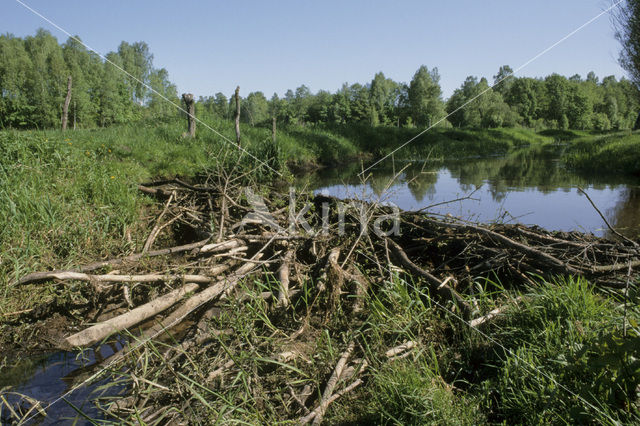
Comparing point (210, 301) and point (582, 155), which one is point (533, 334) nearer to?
point (210, 301)

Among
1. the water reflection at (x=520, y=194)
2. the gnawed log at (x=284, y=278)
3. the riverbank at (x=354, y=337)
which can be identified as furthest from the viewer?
the water reflection at (x=520, y=194)

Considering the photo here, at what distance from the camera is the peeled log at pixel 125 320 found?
2648 mm

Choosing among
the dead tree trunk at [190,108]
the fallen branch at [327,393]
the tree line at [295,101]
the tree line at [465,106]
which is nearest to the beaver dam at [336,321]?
the fallen branch at [327,393]

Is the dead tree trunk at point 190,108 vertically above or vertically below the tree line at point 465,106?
below

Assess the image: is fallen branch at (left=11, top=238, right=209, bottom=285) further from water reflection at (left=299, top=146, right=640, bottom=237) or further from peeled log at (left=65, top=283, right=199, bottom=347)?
water reflection at (left=299, top=146, right=640, bottom=237)

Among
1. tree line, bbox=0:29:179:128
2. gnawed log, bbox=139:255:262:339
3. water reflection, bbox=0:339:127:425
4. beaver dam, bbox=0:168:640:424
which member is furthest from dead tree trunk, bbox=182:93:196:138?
tree line, bbox=0:29:179:128

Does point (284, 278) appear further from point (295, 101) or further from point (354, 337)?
point (295, 101)

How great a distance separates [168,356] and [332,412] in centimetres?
116

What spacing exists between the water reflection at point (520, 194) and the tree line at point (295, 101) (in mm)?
23403

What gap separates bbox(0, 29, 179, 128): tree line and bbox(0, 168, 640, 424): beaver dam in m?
39.4

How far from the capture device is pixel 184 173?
32.5 feet

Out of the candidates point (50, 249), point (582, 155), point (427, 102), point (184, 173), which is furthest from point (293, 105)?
point (50, 249)

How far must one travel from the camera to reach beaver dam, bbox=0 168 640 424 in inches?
86.5

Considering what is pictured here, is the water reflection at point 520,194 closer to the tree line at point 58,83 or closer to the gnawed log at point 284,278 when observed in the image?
the gnawed log at point 284,278
